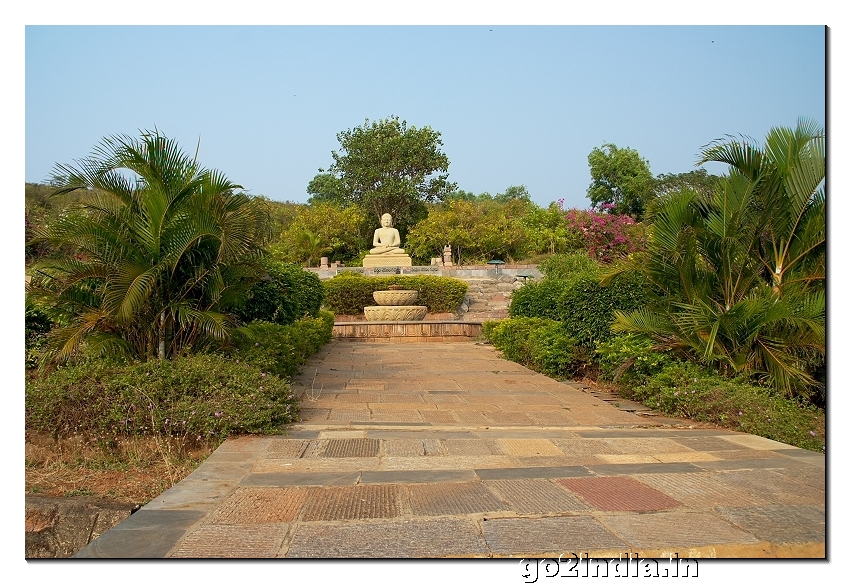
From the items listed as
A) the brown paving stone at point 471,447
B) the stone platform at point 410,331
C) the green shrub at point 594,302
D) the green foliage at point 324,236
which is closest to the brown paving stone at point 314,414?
the brown paving stone at point 471,447

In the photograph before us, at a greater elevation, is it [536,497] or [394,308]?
[394,308]

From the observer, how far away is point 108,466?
450 centimetres

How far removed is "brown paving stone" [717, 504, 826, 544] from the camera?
8.25 ft

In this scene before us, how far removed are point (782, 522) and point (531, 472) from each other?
4.15 feet

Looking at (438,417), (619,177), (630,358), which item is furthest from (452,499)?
(619,177)

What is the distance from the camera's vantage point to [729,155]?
549 cm

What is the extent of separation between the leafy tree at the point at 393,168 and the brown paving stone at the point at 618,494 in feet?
92.6

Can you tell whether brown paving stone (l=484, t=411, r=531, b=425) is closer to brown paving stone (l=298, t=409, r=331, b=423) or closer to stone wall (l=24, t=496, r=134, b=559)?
brown paving stone (l=298, t=409, r=331, b=423)

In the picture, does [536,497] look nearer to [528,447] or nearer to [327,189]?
[528,447]

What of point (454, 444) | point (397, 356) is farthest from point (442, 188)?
point (454, 444)

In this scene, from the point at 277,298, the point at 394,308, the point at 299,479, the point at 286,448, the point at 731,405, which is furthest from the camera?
the point at 394,308

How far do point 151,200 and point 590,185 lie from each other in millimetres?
29555

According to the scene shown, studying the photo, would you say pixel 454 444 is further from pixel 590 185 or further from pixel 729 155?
pixel 590 185

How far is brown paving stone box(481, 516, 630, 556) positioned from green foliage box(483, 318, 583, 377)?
18.1ft
